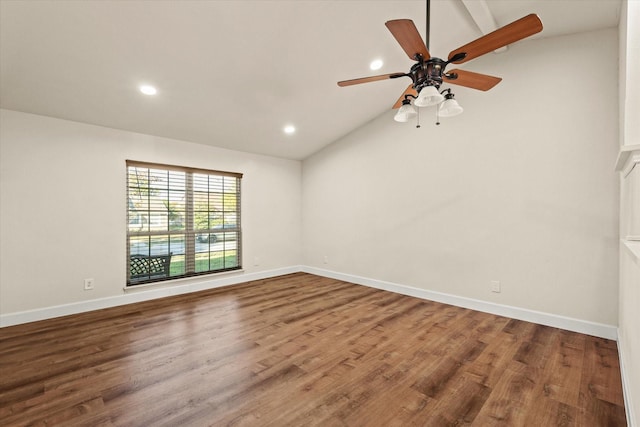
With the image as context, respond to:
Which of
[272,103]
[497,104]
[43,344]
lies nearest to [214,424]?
[43,344]

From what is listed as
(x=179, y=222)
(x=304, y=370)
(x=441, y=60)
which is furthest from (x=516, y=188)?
(x=179, y=222)

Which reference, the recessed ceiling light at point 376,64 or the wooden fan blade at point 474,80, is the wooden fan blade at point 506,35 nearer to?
the wooden fan blade at point 474,80

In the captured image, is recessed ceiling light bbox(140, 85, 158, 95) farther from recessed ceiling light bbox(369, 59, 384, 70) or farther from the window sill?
the window sill

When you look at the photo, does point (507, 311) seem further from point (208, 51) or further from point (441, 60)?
point (208, 51)

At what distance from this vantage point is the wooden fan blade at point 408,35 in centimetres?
155

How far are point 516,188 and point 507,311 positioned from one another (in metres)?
1.47

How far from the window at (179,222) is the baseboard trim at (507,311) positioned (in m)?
2.52

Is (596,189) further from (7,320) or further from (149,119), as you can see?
(7,320)

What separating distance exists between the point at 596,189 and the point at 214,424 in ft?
12.9

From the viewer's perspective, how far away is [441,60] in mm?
1943

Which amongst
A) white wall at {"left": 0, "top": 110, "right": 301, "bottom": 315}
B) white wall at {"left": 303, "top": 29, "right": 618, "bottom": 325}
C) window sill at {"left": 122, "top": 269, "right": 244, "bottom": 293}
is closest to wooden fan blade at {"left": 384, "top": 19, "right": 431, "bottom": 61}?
white wall at {"left": 303, "top": 29, "right": 618, "bottom": 325}

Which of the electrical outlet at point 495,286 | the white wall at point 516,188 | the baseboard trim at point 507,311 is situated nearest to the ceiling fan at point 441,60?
the white wall at point 516,188

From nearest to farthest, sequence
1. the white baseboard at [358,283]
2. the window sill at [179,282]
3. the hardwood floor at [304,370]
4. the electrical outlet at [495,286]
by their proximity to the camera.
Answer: the hardwood floor at [304,370] < the white baseboard at [358,283] < the electrical outlet at [495,286] < the window sill at [179,282]

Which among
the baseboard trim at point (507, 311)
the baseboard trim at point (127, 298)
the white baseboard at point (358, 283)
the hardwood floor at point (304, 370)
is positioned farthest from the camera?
the baseboard trim at point (127, 298)
